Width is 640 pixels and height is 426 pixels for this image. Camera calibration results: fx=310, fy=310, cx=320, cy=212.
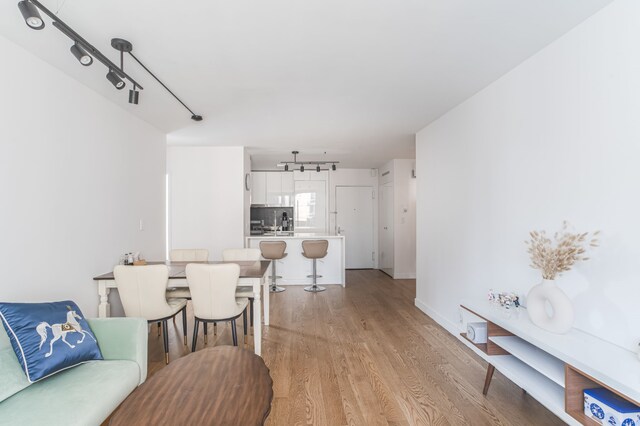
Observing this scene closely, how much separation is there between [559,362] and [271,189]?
6310 millimetres

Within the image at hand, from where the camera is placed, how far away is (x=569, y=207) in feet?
6.41

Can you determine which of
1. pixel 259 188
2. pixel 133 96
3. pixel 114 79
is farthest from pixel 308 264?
pixel 114 79

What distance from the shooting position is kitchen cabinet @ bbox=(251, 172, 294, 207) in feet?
24.1

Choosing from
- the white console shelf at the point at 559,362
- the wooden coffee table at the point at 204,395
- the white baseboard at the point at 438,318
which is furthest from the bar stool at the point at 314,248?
the wooden coffee table at the point at 204,395

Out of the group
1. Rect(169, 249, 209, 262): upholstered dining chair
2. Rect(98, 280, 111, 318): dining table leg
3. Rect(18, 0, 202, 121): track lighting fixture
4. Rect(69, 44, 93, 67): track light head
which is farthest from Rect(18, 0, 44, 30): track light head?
Rect(169, 249, 209, 262): upholstered dining chair

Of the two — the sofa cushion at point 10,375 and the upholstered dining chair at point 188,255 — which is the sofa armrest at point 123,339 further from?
the upholstered dining chair at point 188,255

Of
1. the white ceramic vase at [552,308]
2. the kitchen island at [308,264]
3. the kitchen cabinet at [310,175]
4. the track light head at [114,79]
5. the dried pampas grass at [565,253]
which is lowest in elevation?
the kitchen island at [308,264]

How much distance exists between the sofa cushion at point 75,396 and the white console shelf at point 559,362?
2.26 m

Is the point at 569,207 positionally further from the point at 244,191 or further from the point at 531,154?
the point at 244,191

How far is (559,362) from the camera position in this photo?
179cm

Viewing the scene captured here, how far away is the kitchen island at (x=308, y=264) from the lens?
19.1 feet

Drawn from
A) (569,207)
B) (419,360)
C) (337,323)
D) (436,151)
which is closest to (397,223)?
(436,151)

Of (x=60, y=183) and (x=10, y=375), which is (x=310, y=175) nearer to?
(x=60, y=183)

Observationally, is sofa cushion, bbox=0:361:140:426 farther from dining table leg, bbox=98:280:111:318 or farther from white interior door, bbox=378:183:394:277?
white interior door, bbox=378:183:394:277
